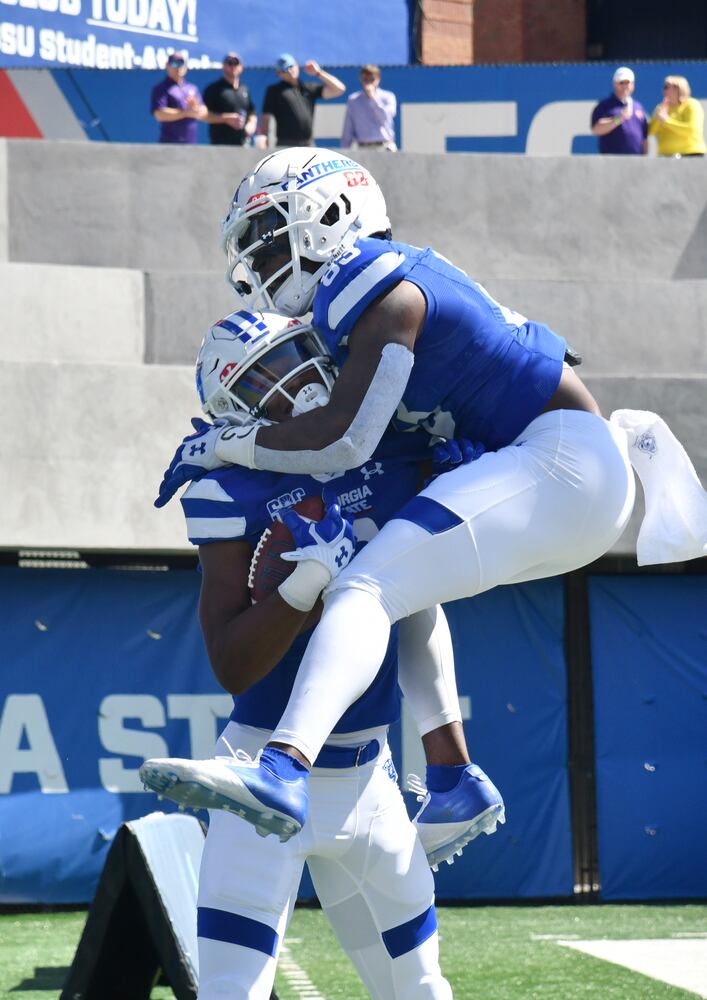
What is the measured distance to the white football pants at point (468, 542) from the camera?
2.74 metres

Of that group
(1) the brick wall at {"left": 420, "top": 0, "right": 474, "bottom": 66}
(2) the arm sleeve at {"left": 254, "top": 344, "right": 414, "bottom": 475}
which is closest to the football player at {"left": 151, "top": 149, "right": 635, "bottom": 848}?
(2) the arm sleeve at {"left": 254, "top": 344, "right": 414, "bottom": 475}

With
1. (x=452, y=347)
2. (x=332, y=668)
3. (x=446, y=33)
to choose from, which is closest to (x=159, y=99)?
(x=446, y=33)

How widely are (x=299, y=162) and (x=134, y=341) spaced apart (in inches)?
239

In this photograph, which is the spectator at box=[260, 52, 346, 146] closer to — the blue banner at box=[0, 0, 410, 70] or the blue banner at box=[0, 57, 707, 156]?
the blue banner at box=[0, 57, 707, 156]

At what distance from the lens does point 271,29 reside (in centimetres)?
1215

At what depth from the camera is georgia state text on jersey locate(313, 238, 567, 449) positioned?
296 centimetres

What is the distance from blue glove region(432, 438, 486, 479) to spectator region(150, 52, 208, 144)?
7.88 m

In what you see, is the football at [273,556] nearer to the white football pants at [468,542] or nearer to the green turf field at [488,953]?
the white football pants at [468,542]

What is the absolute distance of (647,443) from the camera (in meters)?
3.36

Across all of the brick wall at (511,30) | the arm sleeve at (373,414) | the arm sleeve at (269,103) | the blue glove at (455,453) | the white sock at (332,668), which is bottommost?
the white sock at (332,668)

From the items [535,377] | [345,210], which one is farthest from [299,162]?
[535,377]

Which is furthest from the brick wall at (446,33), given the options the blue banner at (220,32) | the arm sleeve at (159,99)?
the arm sleeve at (159,99)

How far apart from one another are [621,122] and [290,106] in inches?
88.1

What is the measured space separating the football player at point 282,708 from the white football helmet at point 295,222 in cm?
8
